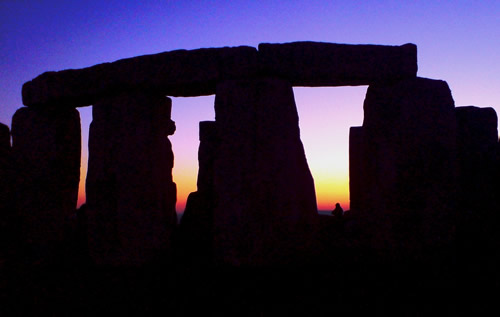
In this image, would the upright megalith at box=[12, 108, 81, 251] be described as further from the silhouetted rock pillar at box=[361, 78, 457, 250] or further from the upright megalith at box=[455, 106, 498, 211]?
the upright megalith at box=[455, 106, 498, 211]

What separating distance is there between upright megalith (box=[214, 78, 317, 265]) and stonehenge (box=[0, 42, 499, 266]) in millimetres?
12

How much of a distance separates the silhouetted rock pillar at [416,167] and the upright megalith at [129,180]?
262cm

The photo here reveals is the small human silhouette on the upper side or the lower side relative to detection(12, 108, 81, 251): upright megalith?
lower

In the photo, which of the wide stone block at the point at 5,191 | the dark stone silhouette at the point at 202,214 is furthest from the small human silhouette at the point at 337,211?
the wide stone block at the point at 5,191

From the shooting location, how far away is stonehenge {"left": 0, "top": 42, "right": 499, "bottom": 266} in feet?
17.3

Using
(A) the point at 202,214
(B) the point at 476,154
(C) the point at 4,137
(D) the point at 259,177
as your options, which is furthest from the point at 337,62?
(C) the point at 4,137

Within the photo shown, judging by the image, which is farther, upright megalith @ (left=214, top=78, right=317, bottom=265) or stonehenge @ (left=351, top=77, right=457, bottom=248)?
stonehenge @ (left=351, top=77, right=457, bottom=248)

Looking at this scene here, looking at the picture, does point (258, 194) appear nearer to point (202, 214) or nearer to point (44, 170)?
point (202, 214)

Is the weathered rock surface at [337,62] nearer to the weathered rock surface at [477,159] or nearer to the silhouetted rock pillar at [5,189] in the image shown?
the weathered rock surface at [477,159]

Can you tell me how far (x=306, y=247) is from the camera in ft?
17.6

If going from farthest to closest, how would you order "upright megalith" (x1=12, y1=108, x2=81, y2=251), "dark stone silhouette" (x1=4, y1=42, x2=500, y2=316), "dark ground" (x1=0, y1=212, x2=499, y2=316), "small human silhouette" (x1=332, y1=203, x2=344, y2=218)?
1. "small human silhouette" (x1=332, y1=203, x2=344, y2=218)
2. "upright megalith" (x1=12, y1=108, x2=81, y2=251)
3. "dark stone silhouette" (x1=4, y1=42, x2=500, y2=316)
4. "dark ground" (x1=0, y1=212, x2=499, y2=316)

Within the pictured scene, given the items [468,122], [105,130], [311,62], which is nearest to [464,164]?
[468,122]

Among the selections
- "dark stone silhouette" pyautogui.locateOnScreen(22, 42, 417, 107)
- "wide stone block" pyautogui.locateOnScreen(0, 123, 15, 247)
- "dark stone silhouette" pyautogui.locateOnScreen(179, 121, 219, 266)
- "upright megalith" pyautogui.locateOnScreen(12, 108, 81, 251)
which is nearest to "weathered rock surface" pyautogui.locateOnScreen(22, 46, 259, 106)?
"dark stone silhouette" pyautogui.locateOnScreen(22, 42, 417, 107)

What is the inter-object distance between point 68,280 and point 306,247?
2747mm
